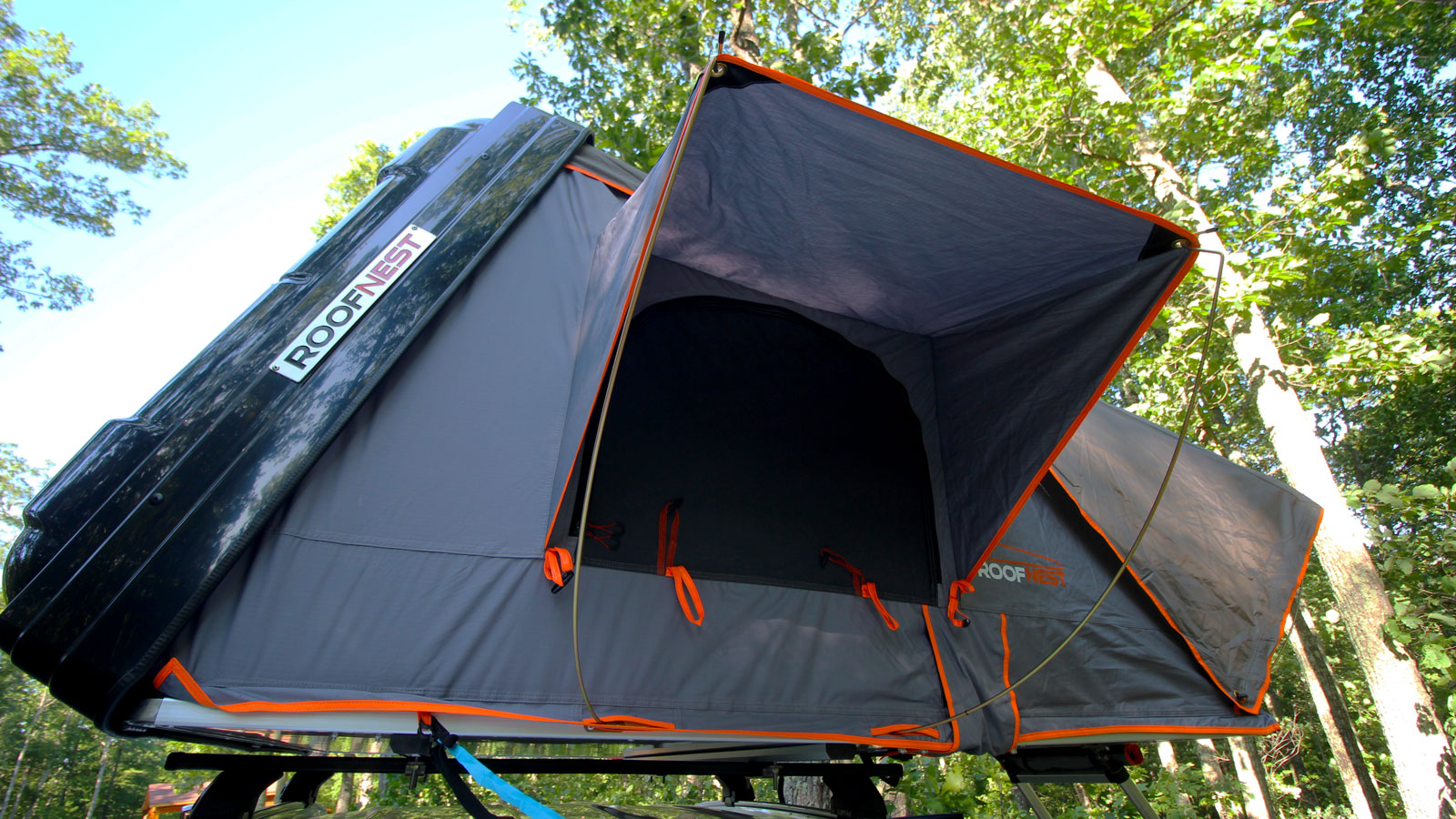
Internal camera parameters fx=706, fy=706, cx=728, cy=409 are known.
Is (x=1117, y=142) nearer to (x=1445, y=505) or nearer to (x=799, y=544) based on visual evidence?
(x=1445, y=505)

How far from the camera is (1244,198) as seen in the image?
8305 millimetres

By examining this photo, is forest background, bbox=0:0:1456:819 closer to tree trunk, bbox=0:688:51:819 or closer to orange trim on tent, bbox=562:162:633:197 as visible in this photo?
orange trim on tent, bbox=562:162:633:197

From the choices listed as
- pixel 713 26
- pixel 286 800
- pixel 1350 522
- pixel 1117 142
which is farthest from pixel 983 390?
pixel 1117 142

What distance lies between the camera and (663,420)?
7.34 feet

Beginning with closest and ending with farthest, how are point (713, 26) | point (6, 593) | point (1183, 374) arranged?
point (6, 593) < point (713, 26) < point (1183, 374)

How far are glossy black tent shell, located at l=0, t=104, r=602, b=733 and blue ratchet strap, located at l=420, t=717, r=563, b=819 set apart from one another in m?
0.54

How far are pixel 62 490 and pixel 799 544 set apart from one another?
70.1 inches

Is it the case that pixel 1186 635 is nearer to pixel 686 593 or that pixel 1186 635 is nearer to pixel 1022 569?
pixel 1022 569

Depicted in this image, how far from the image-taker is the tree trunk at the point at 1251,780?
898 centimetres

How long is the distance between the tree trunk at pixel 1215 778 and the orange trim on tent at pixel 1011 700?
7.99 meters

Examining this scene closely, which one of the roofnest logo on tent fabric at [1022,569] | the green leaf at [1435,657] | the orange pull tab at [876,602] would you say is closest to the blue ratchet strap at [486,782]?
the orange pull tab at [876,602]

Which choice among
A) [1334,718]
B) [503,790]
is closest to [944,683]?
[503,790]

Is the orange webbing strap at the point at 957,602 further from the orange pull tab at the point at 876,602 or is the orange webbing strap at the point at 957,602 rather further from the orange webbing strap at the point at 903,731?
the orange webbing strap at the point at 903,731

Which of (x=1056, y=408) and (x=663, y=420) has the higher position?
(x=1056, y=408)
